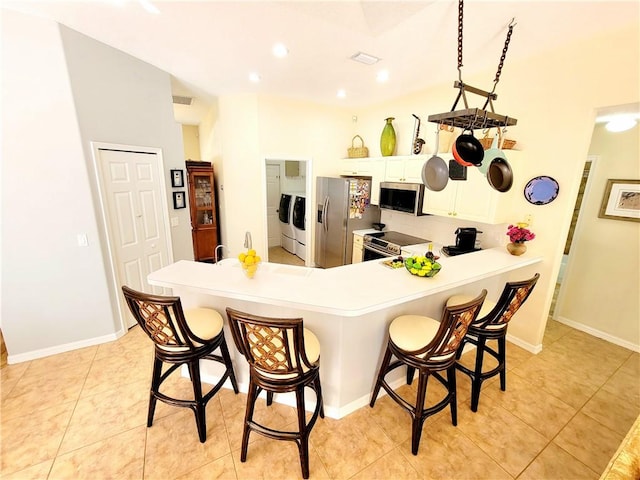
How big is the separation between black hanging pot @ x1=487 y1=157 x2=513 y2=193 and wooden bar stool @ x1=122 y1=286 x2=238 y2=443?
2.20 metres

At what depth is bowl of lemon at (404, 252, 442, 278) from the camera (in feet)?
6.30

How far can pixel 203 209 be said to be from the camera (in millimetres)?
4938

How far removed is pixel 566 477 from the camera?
1.63m

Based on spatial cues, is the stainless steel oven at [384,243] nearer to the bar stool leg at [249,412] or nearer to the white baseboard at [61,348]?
the bar stool leg at [249,412]

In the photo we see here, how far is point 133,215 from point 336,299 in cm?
265

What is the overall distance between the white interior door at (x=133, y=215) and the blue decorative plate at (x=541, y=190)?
161 inches

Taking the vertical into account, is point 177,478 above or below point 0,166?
below

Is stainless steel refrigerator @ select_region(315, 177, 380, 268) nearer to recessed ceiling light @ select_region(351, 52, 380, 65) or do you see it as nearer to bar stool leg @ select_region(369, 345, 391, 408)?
recessed ceiling light @ select_region(351, 52, 380, 65)

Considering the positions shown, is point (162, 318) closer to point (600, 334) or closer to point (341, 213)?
point (341, 213)

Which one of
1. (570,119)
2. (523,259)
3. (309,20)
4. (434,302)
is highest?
(309,20)

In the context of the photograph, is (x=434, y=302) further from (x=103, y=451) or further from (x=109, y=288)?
(x=109, y=288)

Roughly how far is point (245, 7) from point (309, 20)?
0.47m

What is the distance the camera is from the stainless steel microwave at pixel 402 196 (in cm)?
333

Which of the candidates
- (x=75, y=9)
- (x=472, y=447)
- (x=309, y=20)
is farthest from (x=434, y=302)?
(x=75, y=9)
